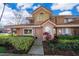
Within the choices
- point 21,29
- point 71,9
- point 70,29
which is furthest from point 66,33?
point 21,29

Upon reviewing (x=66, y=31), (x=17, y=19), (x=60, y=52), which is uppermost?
(x=17, y=19)

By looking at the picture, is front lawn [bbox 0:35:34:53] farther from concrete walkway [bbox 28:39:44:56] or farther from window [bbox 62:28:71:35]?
window [bbox 62:28:71:35]

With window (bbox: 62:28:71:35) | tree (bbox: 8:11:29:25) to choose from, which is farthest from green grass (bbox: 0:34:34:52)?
window (bbox: 62:28:71:35)

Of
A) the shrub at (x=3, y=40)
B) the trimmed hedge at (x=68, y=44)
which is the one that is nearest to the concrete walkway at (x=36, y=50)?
the trimmed hedge at (x=68, y=44)

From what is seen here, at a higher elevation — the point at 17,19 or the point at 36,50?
the point at 17,19

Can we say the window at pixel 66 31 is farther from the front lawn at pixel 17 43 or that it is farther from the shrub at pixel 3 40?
the shrub at pixel 3 40

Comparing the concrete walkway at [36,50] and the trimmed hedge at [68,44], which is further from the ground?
the trimmed hedge at [68,44]

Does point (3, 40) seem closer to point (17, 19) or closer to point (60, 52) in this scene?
point (17, 19)

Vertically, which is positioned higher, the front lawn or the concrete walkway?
the front lawn

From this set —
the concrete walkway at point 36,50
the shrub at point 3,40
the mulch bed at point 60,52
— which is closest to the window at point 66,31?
the mulch bed at point 60,52

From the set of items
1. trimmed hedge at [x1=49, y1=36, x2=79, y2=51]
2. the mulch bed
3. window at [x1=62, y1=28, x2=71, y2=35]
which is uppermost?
window at [x1=62, y1=28, x2=71, y2=35]

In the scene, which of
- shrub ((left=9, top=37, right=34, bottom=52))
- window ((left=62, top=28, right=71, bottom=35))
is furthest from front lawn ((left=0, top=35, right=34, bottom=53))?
window ((left=62, top=28, right=71, bottom=35))

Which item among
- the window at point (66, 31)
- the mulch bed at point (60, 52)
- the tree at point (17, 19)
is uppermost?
the tree at point (17, 19)

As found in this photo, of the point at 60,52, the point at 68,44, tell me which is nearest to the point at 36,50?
the point at 60,52
